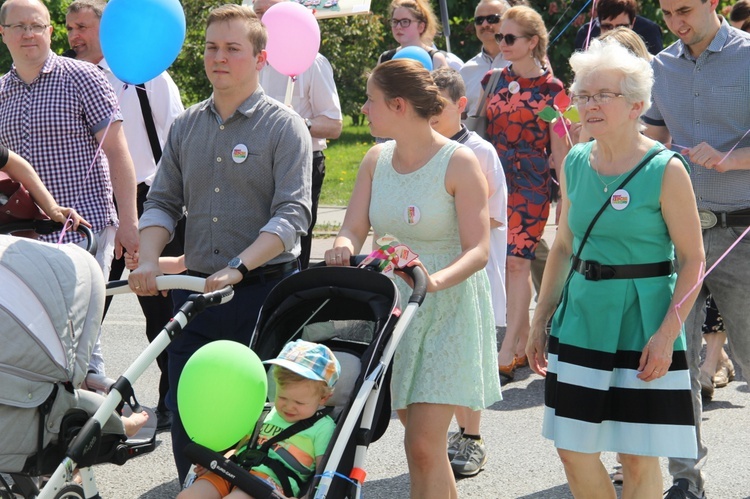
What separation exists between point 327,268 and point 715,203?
202 cm

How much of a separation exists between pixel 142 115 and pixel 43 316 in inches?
111

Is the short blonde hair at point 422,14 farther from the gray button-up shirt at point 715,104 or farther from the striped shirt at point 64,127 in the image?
the gray button-up shirt at point 715,104

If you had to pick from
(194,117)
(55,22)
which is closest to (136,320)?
(194,117)

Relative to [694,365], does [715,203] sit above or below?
above

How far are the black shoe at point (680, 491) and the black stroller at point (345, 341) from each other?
154cm

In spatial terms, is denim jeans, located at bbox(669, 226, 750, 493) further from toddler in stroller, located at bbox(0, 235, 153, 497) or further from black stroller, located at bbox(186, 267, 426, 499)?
toddler in stroller, located at bbox(0, 235, 153, 497)

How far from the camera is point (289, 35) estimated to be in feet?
21.1

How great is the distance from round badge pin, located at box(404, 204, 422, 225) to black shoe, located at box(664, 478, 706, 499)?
5.67ft

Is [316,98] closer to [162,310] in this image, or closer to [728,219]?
[162,310]

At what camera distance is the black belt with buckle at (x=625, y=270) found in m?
4.01

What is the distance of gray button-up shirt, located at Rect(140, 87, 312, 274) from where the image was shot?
176 inches

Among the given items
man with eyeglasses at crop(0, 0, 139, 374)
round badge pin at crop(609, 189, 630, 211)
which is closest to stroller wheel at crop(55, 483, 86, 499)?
man with eyeglasses at crop(0, 0, 139, 374)

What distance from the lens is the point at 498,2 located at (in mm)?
8602

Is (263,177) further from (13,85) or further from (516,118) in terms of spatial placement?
(516,118)
